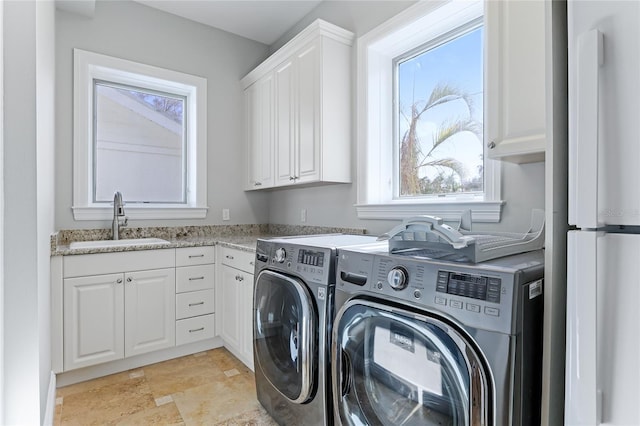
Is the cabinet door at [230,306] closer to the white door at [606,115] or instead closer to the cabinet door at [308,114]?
the cabinet door at [308,114]

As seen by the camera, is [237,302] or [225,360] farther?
[225,360]

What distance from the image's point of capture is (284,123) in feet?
9.35

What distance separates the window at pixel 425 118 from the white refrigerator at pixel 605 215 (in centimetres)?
99

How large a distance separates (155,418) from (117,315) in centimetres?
81

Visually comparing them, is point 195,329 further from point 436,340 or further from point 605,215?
point 605,215

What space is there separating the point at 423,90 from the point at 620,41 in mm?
1642

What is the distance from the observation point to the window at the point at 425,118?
1960 millimetres

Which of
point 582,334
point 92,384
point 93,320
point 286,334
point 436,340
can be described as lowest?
point 92,384

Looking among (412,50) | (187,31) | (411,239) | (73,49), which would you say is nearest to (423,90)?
(412,50)

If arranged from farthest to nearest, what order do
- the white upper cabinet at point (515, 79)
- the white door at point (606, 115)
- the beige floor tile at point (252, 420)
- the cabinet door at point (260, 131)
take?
the cabinet door at point (260, 131) → the beige floor tile at point (252, 420) → the white upper cabinet at point (515, 79) → the white door at point (606, 115)

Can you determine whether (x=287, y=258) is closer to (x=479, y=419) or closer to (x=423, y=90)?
(x=479, y=419)

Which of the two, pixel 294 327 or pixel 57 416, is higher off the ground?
pixel 294 327

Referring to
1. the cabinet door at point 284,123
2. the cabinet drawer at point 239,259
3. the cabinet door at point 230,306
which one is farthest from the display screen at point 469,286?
the cabinet door at point 284,123

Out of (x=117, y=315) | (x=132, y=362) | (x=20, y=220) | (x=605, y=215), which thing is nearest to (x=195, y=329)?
(x=132, y=362)
